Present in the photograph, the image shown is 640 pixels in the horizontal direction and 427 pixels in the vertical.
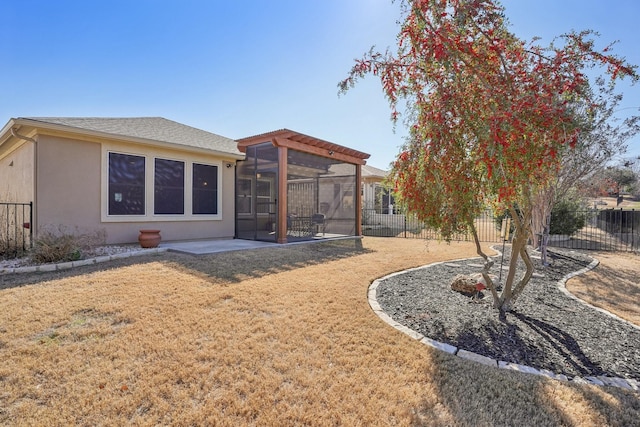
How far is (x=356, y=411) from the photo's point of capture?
6.65ft

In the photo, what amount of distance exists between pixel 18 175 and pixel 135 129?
3.50m

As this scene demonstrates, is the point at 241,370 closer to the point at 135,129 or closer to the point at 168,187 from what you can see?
the point at 168,187

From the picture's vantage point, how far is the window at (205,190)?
31.9ft

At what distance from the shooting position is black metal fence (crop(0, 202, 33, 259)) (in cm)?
688

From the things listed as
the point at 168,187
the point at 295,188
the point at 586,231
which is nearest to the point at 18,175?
the point at 168,187

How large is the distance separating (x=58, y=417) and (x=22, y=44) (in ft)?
37.6

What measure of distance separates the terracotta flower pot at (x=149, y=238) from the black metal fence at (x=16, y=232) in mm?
2251

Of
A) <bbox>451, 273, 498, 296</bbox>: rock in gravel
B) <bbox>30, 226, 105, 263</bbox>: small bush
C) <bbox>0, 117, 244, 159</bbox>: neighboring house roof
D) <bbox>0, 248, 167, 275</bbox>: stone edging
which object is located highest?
<bbox>0, 117, 244, 159</bbox>: neighboring house roof

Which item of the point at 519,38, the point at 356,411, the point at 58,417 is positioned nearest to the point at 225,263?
the point at 58,417

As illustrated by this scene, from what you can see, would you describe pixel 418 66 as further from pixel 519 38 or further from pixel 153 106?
pixel 153 106

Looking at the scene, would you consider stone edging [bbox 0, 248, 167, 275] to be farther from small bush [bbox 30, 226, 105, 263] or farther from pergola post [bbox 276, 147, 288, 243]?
pergola post [bbox 276, 147, 288, 243]

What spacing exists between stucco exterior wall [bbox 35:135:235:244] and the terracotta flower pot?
735 millimetres

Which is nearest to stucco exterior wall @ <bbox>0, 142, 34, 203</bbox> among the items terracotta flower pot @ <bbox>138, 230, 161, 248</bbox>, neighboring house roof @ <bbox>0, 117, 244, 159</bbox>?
neighboring house roof @ <bbox>0, 117, 244, 159</bbox>

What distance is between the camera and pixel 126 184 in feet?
27.5
